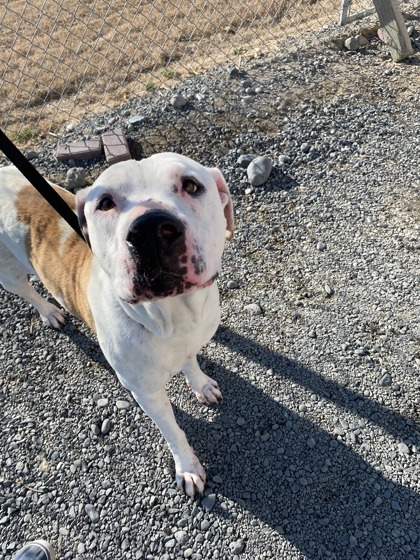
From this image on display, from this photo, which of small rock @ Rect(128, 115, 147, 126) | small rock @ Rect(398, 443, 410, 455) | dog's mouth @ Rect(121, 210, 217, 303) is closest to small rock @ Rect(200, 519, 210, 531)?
small rock @ Rect(398, 443, 410, 455)

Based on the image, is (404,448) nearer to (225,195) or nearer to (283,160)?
(225,195)

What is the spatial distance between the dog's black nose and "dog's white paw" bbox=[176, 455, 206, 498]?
180cm

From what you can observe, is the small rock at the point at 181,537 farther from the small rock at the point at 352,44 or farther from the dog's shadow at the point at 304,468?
the small rock at the point at 352,44

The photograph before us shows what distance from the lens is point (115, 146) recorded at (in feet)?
17.4

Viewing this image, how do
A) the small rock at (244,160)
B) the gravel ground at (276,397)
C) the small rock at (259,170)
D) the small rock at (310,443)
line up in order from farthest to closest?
the small rock at (244,160)
the small rock at (259,170)
the small rock at (310,443)
the gravel ground at (276,397)

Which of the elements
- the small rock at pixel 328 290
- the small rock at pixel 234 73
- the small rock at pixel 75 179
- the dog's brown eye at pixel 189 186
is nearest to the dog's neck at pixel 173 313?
the dog's brown eye at pixel 189 186

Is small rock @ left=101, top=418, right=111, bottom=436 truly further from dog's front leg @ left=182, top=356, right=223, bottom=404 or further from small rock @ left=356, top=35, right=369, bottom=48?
small rock @ left=356, top=35, right=369, bottom=48

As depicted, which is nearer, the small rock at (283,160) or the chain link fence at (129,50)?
the small rock at (283,160)

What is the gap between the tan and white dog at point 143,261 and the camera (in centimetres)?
185

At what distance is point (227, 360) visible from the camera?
3.68m

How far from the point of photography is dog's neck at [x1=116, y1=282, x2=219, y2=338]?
2260 millimetres

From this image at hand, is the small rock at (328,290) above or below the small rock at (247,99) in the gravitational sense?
below

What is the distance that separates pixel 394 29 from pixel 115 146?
145 inches

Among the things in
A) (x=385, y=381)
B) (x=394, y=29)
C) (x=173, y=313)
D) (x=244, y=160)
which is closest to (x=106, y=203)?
(x=173, y=313)
